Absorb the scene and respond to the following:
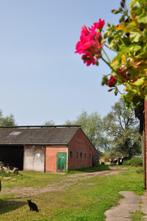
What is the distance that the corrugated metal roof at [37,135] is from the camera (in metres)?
45.6

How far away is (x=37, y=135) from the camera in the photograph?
48125 millimetres

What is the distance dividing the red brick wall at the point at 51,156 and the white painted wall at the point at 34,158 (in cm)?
56

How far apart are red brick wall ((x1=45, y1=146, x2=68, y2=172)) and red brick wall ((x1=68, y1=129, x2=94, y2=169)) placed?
1.12m

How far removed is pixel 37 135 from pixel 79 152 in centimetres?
570

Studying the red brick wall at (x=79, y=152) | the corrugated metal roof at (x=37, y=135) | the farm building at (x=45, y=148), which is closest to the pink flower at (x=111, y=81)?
the farm building at (x=45, y=148)

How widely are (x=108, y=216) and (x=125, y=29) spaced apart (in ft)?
35.4

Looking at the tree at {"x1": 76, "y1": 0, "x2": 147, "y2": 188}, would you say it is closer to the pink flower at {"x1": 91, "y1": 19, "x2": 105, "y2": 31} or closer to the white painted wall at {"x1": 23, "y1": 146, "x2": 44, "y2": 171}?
the pink flower at {"x1": 91, "y1": 19, "x2": 105, "y2": 31}

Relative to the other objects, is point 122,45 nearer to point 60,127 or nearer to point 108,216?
point 108,216

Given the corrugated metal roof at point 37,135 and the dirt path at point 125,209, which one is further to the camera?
the corrugated metal roof at point 37,135

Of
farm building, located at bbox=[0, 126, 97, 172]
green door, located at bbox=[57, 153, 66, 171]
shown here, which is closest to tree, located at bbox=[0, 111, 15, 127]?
farm building, located at bbox=[0, 126, 97, 172]

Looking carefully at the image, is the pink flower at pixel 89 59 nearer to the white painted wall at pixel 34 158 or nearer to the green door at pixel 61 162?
the green door at pixel 61 162

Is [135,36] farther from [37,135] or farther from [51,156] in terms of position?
[37,135]

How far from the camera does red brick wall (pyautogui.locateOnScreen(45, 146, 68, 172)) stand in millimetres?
43812

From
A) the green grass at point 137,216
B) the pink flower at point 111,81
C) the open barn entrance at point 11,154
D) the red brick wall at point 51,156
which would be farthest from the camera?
the open barn entrance at point 11,154
